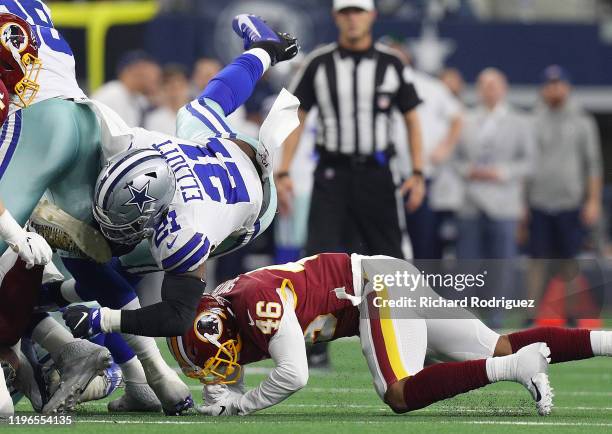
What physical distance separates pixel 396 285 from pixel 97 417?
1.26 metres

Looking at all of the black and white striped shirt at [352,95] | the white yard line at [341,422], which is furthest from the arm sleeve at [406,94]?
the white yard line at [341,422]

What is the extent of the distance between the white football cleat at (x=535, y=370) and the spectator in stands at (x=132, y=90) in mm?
6839

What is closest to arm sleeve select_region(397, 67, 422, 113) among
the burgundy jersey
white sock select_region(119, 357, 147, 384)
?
the burgundy jersey

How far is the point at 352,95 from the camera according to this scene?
30.2 ft

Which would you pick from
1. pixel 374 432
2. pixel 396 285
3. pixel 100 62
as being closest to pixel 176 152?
pixel 396 285

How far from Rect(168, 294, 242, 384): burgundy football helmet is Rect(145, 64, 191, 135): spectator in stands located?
621 centimetres

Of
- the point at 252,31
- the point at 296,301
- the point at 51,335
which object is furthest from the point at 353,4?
the point at 51,335

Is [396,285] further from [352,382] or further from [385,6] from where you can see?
[385,6]

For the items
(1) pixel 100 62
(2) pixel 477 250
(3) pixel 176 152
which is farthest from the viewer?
(1) pixel 100 62

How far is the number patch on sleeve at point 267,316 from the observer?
19.5 ft

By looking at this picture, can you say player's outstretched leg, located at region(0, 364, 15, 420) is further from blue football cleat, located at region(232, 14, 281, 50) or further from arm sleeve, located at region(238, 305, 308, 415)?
blue football cleat, located at region(232, 14, 281, 50)

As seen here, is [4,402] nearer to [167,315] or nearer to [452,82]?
[167,315]

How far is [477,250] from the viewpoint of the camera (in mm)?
13086

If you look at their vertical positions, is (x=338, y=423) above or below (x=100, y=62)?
below
